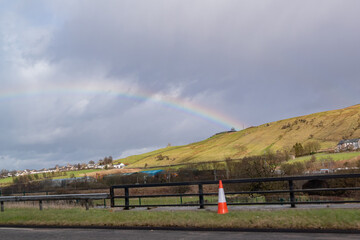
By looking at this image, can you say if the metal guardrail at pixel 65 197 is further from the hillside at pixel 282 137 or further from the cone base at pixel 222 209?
the hillside at pixel 282 137

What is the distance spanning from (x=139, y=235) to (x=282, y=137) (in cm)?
12954

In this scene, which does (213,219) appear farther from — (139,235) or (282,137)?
(282,137)

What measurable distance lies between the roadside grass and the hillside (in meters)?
93.1

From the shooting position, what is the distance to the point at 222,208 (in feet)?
42.3

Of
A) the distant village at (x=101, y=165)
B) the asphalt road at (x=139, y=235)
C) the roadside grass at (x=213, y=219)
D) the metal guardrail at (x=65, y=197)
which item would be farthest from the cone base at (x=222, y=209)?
the distant village at (x=101, y=165)

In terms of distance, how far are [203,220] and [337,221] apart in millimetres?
3937

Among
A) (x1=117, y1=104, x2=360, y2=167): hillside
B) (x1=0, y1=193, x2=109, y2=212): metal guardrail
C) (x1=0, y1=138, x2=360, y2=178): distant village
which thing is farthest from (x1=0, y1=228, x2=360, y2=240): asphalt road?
(x1=117, y1=104, x2=360, y2=167): hillside

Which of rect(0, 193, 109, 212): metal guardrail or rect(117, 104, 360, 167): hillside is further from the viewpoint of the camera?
rect(117, 104, 360, 167): hillside

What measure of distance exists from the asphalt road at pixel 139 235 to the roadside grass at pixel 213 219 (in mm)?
854

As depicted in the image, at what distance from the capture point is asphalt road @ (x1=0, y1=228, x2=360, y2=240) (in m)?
9.34

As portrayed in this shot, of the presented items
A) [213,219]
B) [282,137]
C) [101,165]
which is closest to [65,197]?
[213,219]

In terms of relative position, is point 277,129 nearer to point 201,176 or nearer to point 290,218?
point 201,176

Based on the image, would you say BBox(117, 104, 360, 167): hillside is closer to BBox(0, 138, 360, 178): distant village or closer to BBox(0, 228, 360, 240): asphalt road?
BBox(0, 138, 360, 178): distant village

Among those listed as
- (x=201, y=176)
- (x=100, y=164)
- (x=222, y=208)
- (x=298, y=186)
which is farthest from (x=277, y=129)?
(x=222, y=208)
